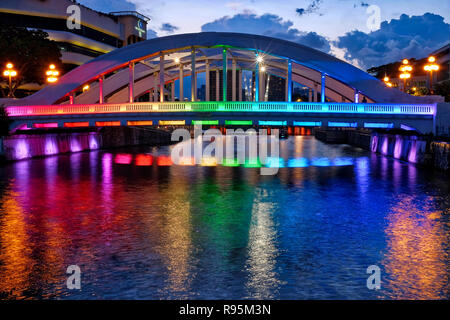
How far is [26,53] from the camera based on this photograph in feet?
209

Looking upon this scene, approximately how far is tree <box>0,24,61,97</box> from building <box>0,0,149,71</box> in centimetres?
1395

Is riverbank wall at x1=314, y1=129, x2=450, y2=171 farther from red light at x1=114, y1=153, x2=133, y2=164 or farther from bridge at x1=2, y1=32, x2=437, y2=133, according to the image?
red light at x1=114, y1=153, x2=133, y2=164

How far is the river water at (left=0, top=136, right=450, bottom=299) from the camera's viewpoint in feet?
31.0

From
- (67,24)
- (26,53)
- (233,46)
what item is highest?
(67,24)

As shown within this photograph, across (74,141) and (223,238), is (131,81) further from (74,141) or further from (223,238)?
(223,238)

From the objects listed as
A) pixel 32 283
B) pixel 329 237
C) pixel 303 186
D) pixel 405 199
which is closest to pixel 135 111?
pixel 303 186

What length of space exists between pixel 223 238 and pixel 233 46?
3812cm

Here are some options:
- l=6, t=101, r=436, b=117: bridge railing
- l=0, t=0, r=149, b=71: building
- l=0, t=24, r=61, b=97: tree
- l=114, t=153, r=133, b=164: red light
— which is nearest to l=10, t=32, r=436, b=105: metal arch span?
l=6, t=101, r=436, b=117: bridge railing

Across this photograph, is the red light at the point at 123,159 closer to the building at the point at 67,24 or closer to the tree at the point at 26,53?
the tree at the point at 26,53

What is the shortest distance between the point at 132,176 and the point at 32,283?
21.1 metres

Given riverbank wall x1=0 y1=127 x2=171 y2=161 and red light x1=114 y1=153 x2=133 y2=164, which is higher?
riverbank wall x1=0 y1=127 x2=171 y2=161

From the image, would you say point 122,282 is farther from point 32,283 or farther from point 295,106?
point 295,106

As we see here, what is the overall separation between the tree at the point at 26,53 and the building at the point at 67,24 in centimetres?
1395

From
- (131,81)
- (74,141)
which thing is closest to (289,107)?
(131,81)
